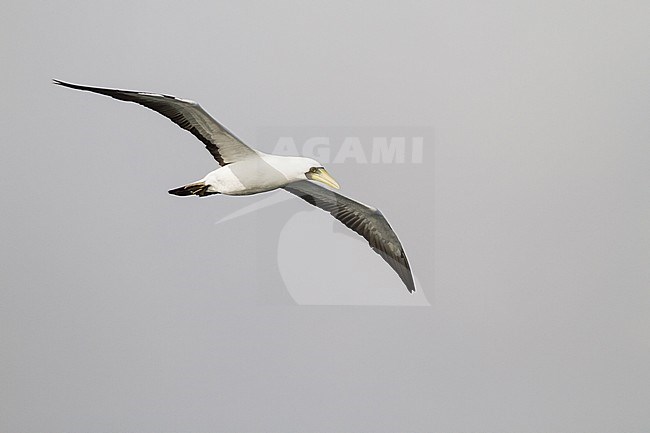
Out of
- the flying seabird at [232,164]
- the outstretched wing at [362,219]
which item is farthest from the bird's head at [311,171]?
the outstretched wing at [362,219]

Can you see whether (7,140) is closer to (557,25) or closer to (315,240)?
(315,240)

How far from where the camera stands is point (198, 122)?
9.35ft

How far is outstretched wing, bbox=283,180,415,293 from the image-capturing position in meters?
3.20

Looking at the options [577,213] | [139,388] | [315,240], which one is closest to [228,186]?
[315,240]

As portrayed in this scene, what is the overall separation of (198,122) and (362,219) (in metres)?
0.74

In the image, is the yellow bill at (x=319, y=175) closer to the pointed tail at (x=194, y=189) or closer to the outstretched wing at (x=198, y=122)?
the outstretched wing at (x=198, y=122)

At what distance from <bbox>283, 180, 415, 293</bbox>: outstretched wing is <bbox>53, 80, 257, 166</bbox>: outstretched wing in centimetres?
31

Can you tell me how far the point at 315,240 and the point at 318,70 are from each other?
0.71 m

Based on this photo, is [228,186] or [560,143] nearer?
[228,186]

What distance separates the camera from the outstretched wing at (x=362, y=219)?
3.20 meters

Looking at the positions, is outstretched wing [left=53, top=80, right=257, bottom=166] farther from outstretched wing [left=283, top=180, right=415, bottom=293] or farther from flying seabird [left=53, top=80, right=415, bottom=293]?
outstretched wing [left=283, top=180, right=415, bottom=293]

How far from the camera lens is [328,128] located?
371cm

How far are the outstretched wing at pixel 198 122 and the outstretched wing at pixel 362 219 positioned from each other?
0.31 m

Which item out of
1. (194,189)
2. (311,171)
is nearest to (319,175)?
(311,171)
